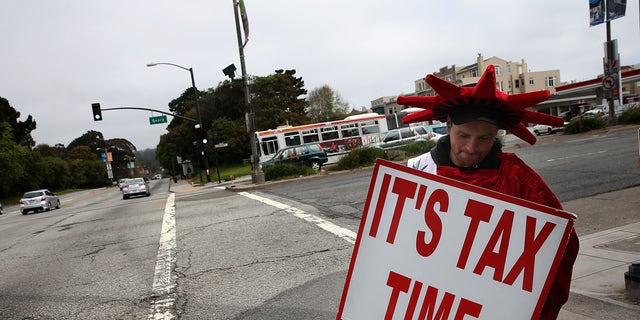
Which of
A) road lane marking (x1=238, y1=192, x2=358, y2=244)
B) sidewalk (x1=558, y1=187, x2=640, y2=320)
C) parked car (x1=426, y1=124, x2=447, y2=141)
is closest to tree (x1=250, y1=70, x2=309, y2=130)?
parked car (x1=426, y1=124, x2=447, y2=141)

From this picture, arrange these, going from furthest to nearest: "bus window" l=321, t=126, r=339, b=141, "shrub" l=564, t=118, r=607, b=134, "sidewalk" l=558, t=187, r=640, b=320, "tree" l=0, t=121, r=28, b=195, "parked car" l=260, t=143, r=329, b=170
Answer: "tree" l=0, t=121, r=28, b=195 < "bus window" l=321, t=126, r=339, b=141 < "shrub" l=564, t=118, r=607, b=134 < "parked car" l=260, t=143, r=329, b=170 < "sidewalk" l=558, t=187, r=640, b=320

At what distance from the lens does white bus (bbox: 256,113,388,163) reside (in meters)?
28.2

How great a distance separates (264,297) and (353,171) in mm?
15560

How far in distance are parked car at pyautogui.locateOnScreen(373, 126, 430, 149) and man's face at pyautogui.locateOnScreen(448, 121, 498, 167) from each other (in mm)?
22690

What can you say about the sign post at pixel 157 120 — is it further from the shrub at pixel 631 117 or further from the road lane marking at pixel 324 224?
the shrub at pixel 631 117

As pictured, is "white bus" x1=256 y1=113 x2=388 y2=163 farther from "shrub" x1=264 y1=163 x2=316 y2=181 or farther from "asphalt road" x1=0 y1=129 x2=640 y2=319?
"asphalt road" x1=0 y1=129 x2=640 y2=319

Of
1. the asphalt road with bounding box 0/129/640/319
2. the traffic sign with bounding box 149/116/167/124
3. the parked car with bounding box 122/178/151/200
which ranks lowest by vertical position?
the parked car with bounding box 122/178/151/200

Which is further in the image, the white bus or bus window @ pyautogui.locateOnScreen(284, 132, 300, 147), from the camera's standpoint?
bus window @ pyautogui.locateOnScreen(284, 132, 300, 147)

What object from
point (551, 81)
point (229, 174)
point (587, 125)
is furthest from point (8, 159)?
point (551, 81)

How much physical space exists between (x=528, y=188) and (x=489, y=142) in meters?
0.28

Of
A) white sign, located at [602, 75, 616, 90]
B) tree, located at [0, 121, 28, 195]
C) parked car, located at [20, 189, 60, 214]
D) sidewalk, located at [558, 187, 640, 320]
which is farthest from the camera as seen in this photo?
tree, located at [0, 121, 28, 195]

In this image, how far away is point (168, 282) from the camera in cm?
537

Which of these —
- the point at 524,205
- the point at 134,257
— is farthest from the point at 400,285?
the point at 134,257

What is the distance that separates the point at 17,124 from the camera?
69.2m
